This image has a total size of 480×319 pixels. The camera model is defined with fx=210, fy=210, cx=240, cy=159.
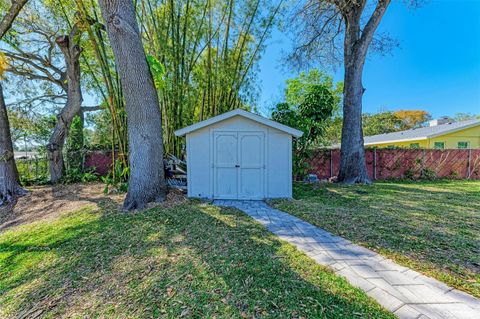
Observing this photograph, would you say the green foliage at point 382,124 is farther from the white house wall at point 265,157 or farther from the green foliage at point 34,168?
the green foliage at point 34,168

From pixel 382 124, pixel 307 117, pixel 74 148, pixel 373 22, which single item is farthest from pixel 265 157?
pixel 382 124

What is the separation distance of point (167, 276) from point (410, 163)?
10.5 meters

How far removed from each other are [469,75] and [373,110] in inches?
414

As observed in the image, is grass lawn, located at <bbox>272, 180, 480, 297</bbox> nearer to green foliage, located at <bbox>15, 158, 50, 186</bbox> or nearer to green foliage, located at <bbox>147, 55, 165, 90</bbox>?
green foliage, located at <bbox>147, 55, 165, 90</bbox>

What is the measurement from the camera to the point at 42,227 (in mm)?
3652

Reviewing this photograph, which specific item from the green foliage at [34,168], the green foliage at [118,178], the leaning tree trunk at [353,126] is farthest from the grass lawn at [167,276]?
the green foliage at [34,168]

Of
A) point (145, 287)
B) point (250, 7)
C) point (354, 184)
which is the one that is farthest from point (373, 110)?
point (145, 287)

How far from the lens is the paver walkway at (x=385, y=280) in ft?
5.07

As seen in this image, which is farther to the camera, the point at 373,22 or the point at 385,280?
the point at 373,22

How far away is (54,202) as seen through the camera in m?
5.17

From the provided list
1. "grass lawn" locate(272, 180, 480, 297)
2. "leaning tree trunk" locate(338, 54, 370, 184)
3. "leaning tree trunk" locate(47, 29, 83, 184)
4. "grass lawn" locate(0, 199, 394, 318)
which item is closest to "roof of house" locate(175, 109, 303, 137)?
"grass lawn" locate(272, 180, 480, 297)

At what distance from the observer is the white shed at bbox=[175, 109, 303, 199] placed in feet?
17.0

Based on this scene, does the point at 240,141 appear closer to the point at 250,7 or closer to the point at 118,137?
the point at 118,137

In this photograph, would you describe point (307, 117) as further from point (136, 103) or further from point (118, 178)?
point (118, 178)
